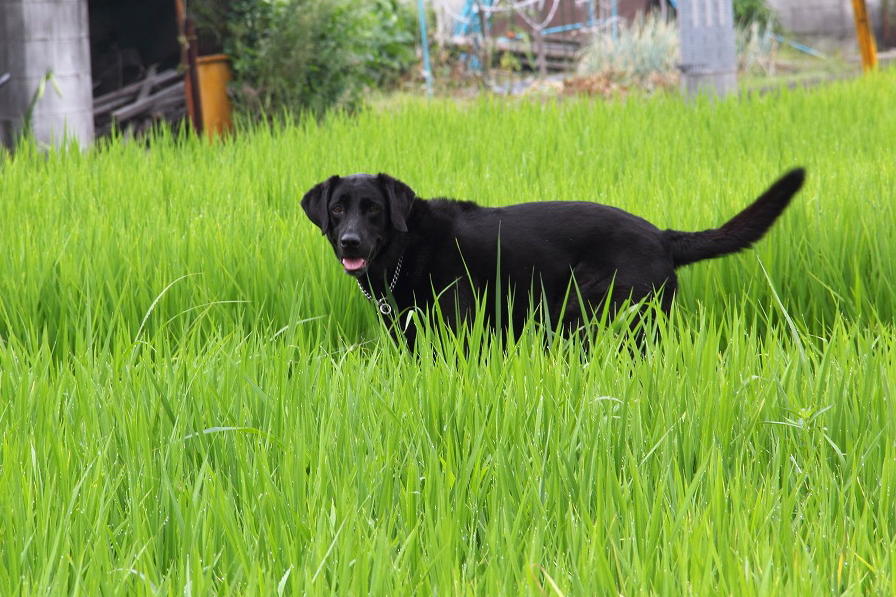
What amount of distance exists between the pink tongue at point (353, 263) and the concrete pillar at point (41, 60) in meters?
5.87

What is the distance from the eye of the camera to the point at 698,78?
9.90 m

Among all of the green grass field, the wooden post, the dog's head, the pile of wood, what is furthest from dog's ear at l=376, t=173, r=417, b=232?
the pile of wood

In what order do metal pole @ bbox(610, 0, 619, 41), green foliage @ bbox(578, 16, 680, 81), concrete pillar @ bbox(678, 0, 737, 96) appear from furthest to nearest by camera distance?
metal pole @ bbox(610, 0, 619, 41) < green foliage @ bbox(578, 16, 680, 81) < concrete pillar @ bbox(678, 0, 737, 96)

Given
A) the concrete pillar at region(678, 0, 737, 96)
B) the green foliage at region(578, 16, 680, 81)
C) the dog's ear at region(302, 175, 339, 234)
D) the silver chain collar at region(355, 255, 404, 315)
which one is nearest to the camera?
the silver chain collar at region(355, 255, 404, 315)


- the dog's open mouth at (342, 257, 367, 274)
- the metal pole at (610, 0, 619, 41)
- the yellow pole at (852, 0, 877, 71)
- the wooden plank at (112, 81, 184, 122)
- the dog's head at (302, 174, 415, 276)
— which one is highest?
the metal pole at (610, 0, 619, 41)

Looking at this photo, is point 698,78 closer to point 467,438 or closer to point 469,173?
point 469,173

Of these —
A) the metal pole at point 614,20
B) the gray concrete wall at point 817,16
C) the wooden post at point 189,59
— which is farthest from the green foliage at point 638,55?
the wooden post at point 189,59

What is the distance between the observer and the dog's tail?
3.84m

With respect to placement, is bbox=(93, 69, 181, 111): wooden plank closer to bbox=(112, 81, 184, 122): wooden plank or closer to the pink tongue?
bbox=(112, 81, 184, 122): wooden plank

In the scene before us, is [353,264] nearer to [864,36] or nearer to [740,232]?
[740,232]

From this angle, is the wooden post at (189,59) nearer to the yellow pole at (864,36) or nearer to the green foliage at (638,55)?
the green foliage at (638,55)

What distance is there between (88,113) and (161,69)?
1911 mm

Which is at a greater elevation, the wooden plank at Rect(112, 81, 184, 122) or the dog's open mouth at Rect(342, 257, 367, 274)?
the wooden plank at Rect(112, 81, 184, 122)

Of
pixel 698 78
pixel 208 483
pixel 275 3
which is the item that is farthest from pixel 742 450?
pixel 275 3
